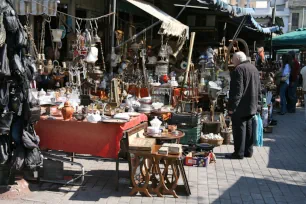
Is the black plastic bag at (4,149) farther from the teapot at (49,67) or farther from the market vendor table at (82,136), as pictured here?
the teapot at (49,67)

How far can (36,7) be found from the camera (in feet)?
22.5

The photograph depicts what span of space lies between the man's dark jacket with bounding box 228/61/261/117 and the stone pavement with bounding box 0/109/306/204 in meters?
0.89

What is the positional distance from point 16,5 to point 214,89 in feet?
13.5

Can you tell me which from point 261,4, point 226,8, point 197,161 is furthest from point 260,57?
point 261,4

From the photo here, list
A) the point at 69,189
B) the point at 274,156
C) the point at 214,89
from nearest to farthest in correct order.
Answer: the point at 69,189 → the point at 274,156 → the point at 214,89

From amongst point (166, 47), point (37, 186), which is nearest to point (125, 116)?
point (37, 186)

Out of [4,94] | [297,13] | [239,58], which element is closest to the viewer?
[4,94]

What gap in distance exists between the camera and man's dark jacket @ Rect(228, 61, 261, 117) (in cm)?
627

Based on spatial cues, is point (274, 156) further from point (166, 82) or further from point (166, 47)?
point (166, 47)

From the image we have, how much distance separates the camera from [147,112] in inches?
252

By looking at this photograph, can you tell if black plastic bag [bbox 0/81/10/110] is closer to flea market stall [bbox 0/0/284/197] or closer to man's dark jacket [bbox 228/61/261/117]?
flea market stall [bbox 0/0/284/197]

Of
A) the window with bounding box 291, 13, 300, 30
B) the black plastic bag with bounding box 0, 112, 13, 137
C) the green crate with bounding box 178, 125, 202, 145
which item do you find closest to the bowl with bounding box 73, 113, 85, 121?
the black plastic bag with bounding box 0, 112, 13, 137

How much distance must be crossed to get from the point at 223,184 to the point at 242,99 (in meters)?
1.76

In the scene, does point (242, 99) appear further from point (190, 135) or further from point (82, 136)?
point (82, 136)
